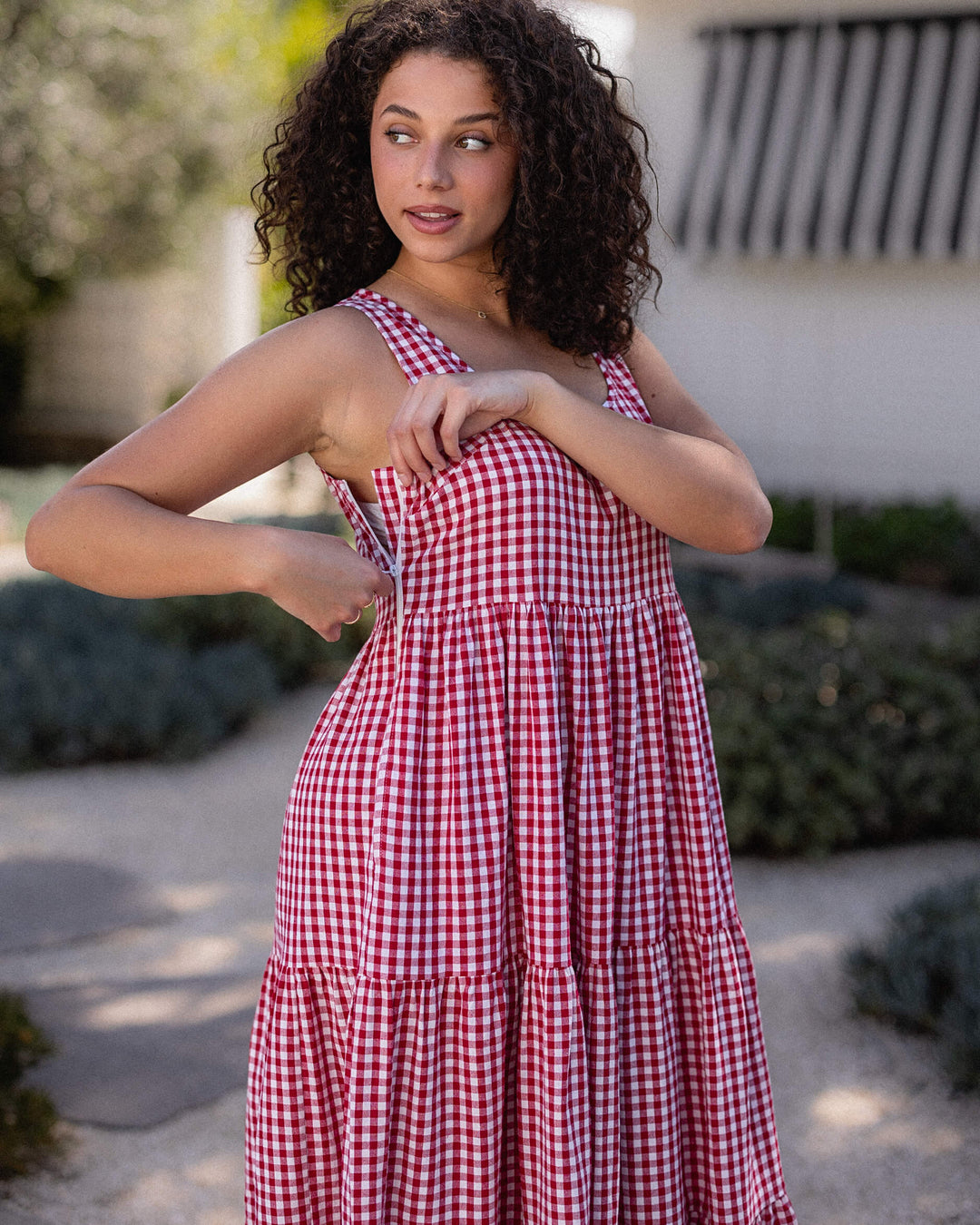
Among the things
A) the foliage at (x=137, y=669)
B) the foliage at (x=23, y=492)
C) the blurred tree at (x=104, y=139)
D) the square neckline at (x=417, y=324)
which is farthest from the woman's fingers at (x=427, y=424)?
the blurred tree at (x=104, y=139)

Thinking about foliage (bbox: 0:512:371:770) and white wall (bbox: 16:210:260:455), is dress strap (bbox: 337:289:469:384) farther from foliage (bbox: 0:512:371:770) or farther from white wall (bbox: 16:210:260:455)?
white wall (bbox: 16:210:260:455)

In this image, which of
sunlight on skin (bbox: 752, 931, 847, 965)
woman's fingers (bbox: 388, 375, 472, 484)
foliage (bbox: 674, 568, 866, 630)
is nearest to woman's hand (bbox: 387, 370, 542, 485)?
woman's fingers (bbox: 388, 375, 472, 484)

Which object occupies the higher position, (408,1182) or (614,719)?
(614,719)

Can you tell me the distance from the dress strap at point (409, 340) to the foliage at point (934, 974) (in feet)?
6.37

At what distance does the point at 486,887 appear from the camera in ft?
5.01

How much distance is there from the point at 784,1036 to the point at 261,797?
7.57 ft

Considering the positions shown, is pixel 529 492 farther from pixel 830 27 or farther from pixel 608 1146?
pixel 830 27

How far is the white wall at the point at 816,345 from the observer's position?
7641 mm

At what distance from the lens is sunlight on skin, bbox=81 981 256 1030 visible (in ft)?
10.2

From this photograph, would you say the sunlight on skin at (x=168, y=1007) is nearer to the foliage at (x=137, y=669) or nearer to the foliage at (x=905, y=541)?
the foliage at (x=137, y=669)

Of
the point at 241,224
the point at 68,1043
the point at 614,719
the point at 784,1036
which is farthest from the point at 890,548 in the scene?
the point at 241,224

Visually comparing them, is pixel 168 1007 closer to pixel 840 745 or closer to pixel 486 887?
pixel 486 887

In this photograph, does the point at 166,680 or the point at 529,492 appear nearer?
the point at 529,492

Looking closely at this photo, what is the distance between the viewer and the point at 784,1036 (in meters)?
3.06
